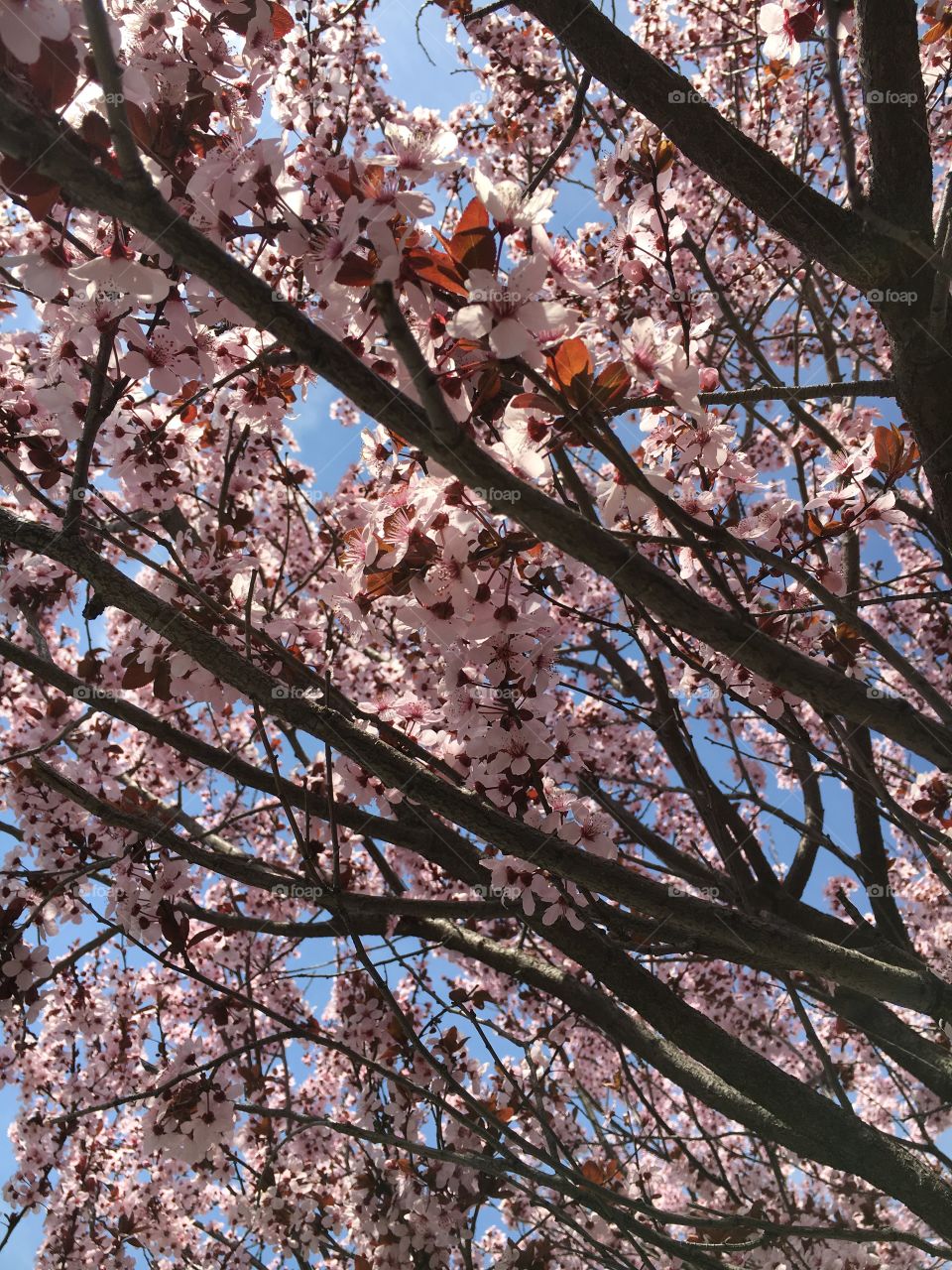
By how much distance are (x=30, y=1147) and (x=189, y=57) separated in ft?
19.5

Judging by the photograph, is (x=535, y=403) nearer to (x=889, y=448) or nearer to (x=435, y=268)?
(x=435, y=268)

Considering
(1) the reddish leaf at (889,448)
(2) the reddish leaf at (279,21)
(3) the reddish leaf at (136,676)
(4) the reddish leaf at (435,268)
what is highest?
(2) the reddish leaf at (279,21)

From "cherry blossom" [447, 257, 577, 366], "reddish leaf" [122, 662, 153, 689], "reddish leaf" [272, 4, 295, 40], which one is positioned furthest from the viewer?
"reddish leaf" [122, 662, 153, 689]

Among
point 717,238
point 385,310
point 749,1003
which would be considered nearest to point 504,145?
point 717,238

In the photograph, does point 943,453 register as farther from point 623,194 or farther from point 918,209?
point 623,194

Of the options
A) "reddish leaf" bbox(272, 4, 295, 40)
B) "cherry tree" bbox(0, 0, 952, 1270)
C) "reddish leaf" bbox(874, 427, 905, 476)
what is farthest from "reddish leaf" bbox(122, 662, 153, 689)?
"reddish leaf" bbox(874, 427, 905, 476)

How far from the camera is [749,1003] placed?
5824mm

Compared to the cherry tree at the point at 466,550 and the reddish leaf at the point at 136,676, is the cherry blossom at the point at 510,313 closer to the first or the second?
the cherry tree at the point at 466,550

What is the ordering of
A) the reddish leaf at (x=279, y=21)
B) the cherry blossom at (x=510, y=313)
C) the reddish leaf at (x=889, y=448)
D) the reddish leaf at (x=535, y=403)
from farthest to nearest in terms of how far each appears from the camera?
the reddish leaf at (x=279, y=21) < the reddish leaf at (x=889, y=448) < the reddish leaf at (x=535, y=403) < the cherry blossom at (x=510, y=313)

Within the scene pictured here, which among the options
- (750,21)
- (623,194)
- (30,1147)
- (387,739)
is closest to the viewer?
(387,739)

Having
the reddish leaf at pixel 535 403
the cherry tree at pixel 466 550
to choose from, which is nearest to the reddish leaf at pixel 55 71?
the cherry tree at pixel 466 550

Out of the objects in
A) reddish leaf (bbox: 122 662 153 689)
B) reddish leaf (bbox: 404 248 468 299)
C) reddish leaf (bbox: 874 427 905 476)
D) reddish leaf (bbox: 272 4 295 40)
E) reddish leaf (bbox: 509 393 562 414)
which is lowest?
reddish leaf (bbox: 122 662 153 689)

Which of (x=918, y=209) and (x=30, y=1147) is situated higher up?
(x=918, y=209)

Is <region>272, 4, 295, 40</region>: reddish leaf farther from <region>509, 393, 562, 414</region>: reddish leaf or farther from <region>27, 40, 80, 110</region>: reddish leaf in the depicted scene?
<region>509, 393, 562, 414</region>: reddish leaf
